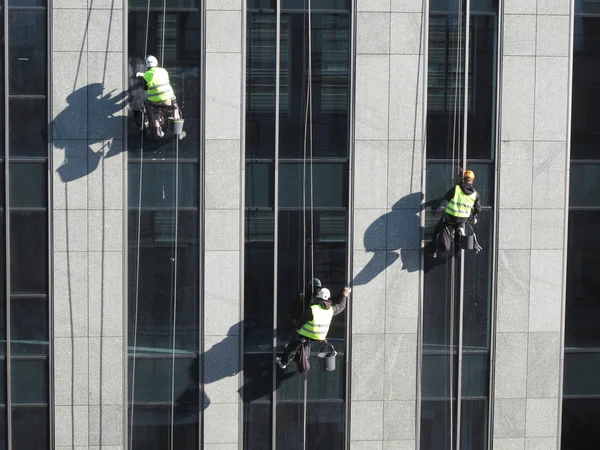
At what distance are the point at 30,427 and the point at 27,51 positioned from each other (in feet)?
25.0

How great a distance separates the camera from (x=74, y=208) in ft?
59.0

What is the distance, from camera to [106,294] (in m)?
18.1

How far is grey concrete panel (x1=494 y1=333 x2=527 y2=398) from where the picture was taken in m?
18.6

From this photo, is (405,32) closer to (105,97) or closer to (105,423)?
(105,97)

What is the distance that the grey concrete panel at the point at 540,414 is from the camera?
739 inches

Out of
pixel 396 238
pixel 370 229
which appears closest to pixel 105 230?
pixel 370 229

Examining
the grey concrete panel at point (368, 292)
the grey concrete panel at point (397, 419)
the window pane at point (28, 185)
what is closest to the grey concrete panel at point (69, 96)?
the window pane at point (28, 185)

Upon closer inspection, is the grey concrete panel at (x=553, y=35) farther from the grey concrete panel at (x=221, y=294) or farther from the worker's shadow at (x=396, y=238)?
the grey concrete panel at (x=221, y=294)

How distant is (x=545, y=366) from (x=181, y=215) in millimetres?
8175

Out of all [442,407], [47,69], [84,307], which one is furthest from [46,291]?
[442,407]

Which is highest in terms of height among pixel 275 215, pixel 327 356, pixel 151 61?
pixel 151 61

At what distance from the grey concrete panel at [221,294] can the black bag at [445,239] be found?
4.09 meters

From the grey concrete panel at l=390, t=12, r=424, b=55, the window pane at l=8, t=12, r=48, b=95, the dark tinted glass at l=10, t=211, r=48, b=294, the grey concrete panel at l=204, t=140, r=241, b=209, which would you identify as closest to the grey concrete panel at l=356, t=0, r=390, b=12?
the grey concrete panel at l=390, t=12, r=424, b=55

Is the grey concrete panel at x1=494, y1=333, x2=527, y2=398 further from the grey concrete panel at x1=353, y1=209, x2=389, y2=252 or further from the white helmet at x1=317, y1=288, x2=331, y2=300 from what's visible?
the white helmet at x1=317, y1=288, x2=331, y2=300
